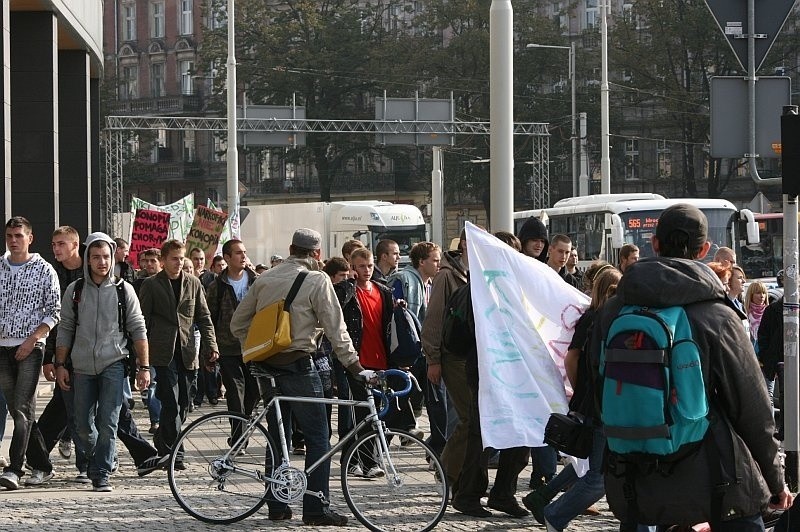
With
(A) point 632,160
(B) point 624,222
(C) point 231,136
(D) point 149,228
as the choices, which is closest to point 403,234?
(C) point 231,136

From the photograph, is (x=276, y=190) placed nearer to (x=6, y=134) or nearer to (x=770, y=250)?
(x=770, y=250)

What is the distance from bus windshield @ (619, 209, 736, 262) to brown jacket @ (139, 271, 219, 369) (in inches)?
861

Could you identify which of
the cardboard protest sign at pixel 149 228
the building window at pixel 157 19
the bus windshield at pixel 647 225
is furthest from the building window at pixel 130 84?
the cardboard protest sign at pixel 149 228

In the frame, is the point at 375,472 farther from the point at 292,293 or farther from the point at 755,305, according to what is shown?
the point at 755,305

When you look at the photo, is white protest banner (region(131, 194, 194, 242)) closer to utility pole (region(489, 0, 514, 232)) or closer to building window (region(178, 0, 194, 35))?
utility pole (region(489, 0, 514, 232))

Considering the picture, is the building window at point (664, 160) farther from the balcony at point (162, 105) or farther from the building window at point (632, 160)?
the balcony at point (162, 105)

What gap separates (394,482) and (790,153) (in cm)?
332

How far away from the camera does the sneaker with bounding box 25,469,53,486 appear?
10.6 metres

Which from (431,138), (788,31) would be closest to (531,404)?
(431,138)

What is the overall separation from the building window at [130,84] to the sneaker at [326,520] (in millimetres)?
86245

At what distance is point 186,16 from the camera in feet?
303

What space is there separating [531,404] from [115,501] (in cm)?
286

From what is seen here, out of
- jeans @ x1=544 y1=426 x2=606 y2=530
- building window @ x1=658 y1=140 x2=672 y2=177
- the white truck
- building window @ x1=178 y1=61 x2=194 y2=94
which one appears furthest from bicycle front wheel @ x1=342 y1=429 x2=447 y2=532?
building window @ x1=178 y1=61 x2=194 y2=94

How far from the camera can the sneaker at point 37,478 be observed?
34.9 feet
